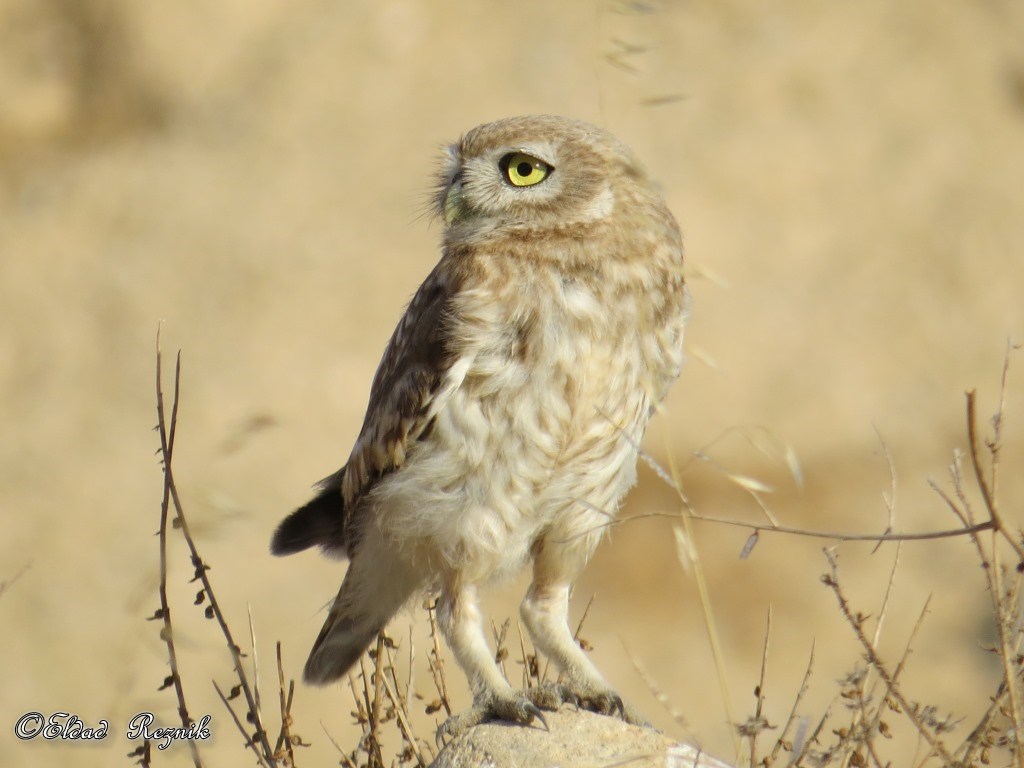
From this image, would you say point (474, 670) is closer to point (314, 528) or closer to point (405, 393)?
point (405, 393)

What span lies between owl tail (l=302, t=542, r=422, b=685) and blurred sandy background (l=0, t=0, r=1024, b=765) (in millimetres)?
3084

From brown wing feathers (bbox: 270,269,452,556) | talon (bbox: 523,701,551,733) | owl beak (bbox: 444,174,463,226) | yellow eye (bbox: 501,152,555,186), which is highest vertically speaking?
yellow eye (bbox: 501,152,555,186)

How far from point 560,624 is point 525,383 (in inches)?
29.5

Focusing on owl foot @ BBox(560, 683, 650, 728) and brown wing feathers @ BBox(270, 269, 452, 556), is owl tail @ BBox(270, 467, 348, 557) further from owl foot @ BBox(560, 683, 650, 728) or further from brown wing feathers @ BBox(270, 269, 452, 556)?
owl foot @ BBox(560, 683, 650, 728)

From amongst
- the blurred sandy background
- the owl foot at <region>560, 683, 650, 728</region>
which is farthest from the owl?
the blurred sandy background

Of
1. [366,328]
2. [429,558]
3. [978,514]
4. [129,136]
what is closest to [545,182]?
[429,558]

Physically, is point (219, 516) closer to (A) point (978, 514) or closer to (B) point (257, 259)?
(B) point (257, 259)

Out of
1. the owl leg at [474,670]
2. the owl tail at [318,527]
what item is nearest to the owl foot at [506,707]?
the owl leg at [474,670]

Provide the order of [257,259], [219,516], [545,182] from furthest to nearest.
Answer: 1. [257,259]
2. [545,182]
3. [219,516]

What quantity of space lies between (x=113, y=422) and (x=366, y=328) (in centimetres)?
155

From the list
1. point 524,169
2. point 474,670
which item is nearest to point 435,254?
point 524,169

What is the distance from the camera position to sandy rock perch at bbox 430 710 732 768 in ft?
9.45

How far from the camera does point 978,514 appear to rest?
23.1ft

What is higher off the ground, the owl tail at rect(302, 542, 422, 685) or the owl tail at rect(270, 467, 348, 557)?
the owl tail at rect(270, 467, 348, 557)
